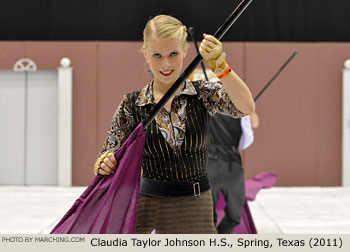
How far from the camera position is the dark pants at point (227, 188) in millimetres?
2754

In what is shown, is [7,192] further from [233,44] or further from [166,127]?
[166,127]

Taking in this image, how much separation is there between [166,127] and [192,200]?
0.70ft

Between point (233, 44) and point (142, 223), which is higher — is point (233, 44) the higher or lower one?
the higher one

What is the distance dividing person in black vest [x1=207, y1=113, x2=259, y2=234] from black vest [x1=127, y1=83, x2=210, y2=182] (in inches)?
52.9

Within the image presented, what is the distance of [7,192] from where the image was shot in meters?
3.29

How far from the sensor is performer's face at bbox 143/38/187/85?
1291mm

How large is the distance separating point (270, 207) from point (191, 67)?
3.33m

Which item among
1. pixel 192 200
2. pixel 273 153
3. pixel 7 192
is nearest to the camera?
pixel 192 200

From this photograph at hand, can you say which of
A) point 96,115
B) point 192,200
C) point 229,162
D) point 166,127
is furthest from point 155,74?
point 96,115

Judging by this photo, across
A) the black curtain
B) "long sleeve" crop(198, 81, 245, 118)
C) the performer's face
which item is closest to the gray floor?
the black curtain

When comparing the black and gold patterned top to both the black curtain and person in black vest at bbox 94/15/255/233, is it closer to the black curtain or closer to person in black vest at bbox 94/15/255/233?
person in black vest at bbox 94/15/255/233

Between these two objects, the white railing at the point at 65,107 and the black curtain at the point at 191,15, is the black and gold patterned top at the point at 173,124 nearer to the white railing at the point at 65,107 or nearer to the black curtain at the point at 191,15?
the black curtain at the point at 191,15

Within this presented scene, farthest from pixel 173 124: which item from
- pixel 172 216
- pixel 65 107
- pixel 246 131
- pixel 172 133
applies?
pixel 65 107

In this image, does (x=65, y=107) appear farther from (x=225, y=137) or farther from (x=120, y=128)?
(x=120, y=128)
